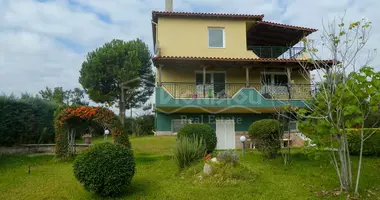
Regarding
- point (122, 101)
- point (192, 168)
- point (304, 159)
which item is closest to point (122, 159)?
point (192, 168)

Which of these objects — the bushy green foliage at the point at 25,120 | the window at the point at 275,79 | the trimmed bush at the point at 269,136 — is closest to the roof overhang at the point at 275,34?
the window at the point at 275,79

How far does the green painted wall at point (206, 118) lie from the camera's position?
16641 millimetres

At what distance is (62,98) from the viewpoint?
121ft

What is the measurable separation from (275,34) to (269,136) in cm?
1177

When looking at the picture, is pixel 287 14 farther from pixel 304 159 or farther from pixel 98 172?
pixel 98 172

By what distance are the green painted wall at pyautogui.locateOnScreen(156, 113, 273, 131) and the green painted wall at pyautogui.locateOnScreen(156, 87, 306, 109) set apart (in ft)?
4.80

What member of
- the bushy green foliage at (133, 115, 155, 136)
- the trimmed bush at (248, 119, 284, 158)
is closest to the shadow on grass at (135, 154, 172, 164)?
the trimmed bush at (248, 119, 284, 158)

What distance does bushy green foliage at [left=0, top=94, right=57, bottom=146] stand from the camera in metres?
12.8

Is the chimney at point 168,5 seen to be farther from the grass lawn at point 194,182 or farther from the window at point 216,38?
the grass lawn at point 194,182

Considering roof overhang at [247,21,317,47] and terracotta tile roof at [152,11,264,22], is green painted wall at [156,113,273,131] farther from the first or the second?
terracotta tile roof at [152,11,264,22]

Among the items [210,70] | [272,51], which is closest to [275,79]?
[272,51]

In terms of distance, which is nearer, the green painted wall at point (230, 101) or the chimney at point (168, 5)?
the green painted wall at point (230, 101)

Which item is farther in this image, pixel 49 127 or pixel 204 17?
pixel 204 17

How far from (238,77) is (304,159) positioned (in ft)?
28.6
